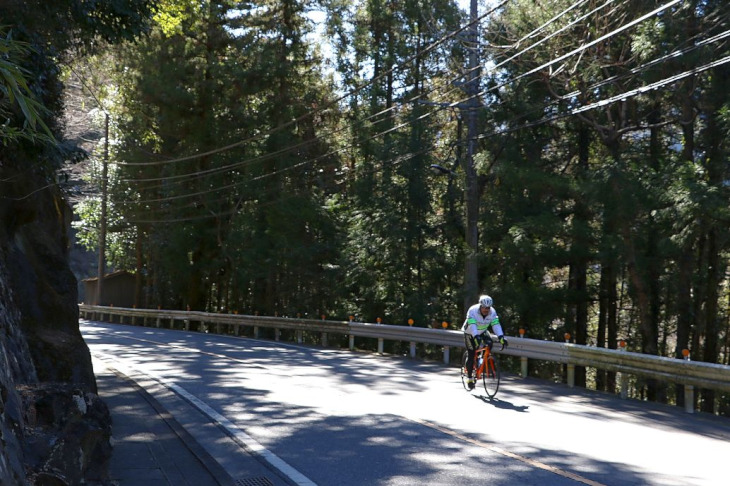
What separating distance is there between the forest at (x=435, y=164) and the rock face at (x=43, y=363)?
3669 mm

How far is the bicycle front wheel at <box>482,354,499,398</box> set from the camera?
12469mm

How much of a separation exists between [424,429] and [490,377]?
10.7 feet

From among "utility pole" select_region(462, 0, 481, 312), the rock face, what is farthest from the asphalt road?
"utility pole" select_region(462, 0, 481, 312)

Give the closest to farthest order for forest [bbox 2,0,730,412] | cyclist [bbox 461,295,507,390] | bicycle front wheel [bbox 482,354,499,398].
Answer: bicycle front wheel [bbox 482,354,499,398]
cyclist [bbox 461,295,507,390]
forest [bbox 2,0,730,412]

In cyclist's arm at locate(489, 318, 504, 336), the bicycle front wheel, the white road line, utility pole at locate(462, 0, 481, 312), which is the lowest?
the white road line

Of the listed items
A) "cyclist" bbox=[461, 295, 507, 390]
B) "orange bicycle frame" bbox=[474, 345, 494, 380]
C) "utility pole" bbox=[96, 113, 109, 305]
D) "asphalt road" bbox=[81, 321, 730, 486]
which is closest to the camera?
"asphalt road" bbox=[81, 321, 730, 486]

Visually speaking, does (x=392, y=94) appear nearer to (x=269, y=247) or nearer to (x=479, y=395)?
(x=269, y=247)

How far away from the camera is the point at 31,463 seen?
18.5 feet

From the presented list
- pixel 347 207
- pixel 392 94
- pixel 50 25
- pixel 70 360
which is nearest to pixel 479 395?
pixel 70 360

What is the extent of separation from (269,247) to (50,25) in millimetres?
23951

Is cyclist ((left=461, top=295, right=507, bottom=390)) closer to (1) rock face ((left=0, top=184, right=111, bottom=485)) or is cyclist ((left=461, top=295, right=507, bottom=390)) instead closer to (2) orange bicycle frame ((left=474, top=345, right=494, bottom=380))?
(2) orange bicycle frame ((left=474, top=345, right=494, bottom=380))

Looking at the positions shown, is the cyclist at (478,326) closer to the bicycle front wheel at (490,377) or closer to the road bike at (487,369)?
the road bike at (487,369)

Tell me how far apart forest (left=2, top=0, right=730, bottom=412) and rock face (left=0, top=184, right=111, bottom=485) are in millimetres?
3669

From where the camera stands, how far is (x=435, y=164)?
92.6 feet
